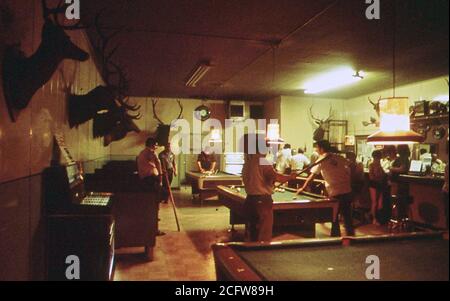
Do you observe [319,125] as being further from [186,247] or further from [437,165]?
[186,247]

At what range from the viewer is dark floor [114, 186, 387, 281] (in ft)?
13.5

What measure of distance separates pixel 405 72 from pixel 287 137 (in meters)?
4.20

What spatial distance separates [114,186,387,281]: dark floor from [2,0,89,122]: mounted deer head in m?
2.44

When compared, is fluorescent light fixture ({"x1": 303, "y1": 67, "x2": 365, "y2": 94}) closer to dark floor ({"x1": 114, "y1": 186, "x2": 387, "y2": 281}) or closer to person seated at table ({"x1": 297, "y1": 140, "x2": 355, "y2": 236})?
person seated at table ({"x1": 297, "y1": 140, "x2": 355, "y2": 236})

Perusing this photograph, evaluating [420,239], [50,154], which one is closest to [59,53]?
[50,154]

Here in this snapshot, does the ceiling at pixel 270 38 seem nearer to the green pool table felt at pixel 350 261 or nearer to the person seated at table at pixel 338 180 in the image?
the person seated at table at pixel 338 180

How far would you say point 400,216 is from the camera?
6965 millimetres

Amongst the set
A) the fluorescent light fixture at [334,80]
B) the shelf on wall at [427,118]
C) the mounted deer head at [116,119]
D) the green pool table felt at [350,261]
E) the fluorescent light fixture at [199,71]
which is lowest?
the green pool table felt at [350,261]

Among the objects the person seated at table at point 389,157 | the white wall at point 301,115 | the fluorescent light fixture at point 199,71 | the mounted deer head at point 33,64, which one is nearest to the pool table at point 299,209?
the fluorescent light fixture at point 199,71

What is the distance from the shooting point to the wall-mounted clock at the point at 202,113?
1128cm

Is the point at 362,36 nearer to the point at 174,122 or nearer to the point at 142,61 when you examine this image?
the point at 142,61

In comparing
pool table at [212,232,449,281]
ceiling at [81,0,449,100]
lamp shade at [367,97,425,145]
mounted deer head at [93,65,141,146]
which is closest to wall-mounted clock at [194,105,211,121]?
ceiling at [81,0,449,100]

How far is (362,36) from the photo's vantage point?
5.22 metres

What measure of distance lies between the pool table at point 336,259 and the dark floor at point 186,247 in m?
1.77
